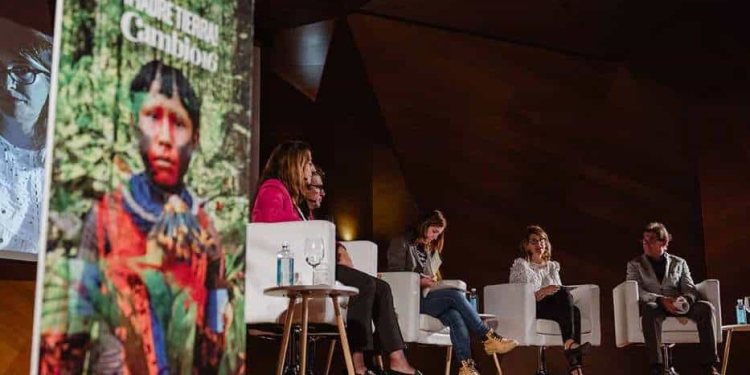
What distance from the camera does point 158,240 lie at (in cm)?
153

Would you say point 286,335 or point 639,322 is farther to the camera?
point 639,322

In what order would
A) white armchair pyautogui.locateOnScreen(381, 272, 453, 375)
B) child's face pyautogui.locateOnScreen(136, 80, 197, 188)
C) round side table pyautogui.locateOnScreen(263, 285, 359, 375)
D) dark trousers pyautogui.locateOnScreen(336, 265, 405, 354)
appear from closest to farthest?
child's face pyautogui.locateOnScreen(136, 80, 197, 188), round side table pyautogui.locateOnScreen(263, 285, 359, 375), dark trousers pyautogui.locateOnScreen(336, 265, 405, 354), white armchair pyautogui.locateOnScreen(381, 272, 453, 375)

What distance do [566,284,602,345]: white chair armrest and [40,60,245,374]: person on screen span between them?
14.8ft

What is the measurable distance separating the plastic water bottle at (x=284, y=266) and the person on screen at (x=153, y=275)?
205cm

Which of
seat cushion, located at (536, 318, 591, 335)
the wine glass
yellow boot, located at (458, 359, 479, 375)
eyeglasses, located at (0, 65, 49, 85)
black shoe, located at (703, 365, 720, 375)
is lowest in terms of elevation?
black shoe, located at (703, 365, 720, 375)

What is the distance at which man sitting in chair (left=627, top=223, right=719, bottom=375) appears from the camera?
17.4 ft

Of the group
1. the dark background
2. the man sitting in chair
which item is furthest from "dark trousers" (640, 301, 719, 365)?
the dark background

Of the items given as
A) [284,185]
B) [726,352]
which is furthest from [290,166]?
[726,352]

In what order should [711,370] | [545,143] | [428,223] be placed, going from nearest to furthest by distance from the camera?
[711,370] < [428,223] < [545,143]

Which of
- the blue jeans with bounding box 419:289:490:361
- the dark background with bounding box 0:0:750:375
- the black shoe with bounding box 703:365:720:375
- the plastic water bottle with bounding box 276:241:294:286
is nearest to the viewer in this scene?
the plastic water bottle with bounding box 276:241:294:286

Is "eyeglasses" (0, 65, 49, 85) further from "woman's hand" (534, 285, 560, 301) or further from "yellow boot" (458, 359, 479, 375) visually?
"woman's hand" (534, 285, 560, 301)

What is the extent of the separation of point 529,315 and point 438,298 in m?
0.88

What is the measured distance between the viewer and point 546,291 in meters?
5.66

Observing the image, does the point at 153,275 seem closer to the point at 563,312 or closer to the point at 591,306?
the point at 563,312
